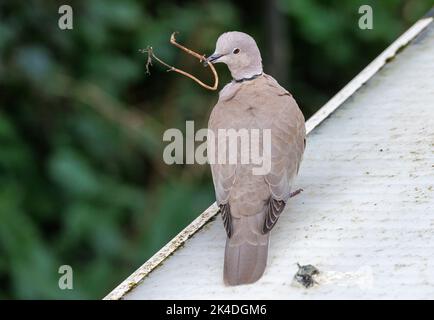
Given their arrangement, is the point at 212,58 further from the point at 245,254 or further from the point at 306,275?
the point at 306,275

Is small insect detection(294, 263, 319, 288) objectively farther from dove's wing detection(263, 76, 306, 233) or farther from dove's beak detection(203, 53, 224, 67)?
dove's beak detection(203, 53, 224, 67)

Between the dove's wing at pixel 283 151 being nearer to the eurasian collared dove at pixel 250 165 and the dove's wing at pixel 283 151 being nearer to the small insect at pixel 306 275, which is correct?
the eurasian collared dove at pixel 250 165

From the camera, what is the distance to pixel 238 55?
146 inches

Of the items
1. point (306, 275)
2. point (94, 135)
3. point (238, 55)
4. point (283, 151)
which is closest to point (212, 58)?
point (238, 55)

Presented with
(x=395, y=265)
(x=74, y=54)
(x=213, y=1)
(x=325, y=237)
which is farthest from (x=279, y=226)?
(x=213, y=1)

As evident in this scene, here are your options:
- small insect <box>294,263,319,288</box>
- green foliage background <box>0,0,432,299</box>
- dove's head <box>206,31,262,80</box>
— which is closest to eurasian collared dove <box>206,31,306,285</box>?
dove's head <box>206,31,262,80</box>

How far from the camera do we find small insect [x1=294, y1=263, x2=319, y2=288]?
9.60ft

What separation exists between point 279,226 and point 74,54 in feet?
11.9

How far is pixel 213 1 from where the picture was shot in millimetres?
7422

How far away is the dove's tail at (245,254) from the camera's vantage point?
3020mm

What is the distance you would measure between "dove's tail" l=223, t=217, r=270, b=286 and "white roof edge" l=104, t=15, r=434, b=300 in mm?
199

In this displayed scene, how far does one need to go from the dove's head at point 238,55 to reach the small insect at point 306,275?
932 millimetres

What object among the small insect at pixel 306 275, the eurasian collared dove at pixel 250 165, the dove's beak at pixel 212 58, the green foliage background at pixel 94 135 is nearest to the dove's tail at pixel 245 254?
the eurasian collared dove at pixel 250 165

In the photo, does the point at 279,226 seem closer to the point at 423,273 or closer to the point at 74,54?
the point at 423,273
